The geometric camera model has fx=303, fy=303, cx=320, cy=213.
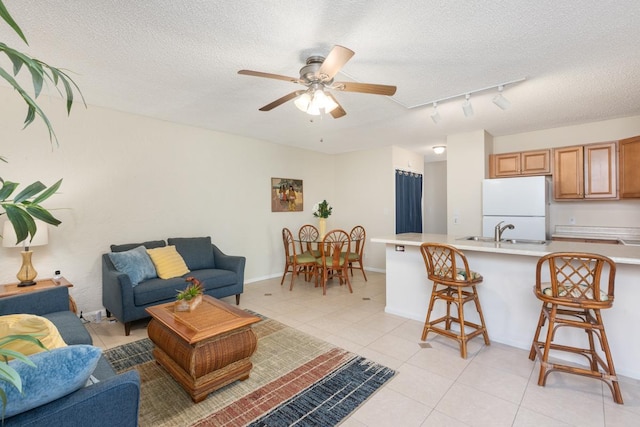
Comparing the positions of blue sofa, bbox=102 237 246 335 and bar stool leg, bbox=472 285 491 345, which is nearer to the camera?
bar stool leg, bbox=472 285 491 345

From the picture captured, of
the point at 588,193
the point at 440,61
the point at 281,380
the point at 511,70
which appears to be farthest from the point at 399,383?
the point at 588,193

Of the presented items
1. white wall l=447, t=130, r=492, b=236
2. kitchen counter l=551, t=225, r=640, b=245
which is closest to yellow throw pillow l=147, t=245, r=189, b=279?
white wall l=447, t=130, r=492, b=236

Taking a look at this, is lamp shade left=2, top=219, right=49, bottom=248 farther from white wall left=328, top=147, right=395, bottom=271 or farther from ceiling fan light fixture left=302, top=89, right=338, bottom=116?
white wall left=328, top=147, right=395, bottom=271

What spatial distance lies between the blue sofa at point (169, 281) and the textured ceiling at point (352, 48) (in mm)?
1725

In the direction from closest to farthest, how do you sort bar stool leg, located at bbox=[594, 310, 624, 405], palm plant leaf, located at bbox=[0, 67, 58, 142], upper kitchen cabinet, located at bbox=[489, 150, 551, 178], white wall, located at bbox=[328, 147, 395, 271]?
palm plant leaf, located at bbox=[0, 67, 58, 142], bar stool leg, located at bbox=[594, 310, 624, 405], upper kitchen cabinet, located at bbox=[489, 150, 551, 178], white wall, located at bbox=[328, 147, 395, 271]

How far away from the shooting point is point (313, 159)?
6230mm

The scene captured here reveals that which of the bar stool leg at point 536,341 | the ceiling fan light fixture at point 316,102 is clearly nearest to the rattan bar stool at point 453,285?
the bar stool leg at point 536,341

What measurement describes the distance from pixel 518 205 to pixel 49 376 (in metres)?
4.89

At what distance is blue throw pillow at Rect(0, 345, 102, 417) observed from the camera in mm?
982

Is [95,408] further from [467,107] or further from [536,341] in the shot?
[467,107]

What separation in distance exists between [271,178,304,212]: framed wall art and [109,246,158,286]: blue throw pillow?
93.5 inches

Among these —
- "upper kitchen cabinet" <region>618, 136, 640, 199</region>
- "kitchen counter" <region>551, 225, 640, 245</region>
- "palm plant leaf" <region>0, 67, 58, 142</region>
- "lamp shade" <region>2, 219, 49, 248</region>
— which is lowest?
"kitchen counter" <region>551, 225, 640, 245</region>

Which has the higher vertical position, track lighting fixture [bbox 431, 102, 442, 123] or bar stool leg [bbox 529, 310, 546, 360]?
track lighting fixture [bbox 431, 102, 442, 123]

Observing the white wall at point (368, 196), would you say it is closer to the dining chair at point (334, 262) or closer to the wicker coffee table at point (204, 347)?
the dining chair at point (334, 262)
